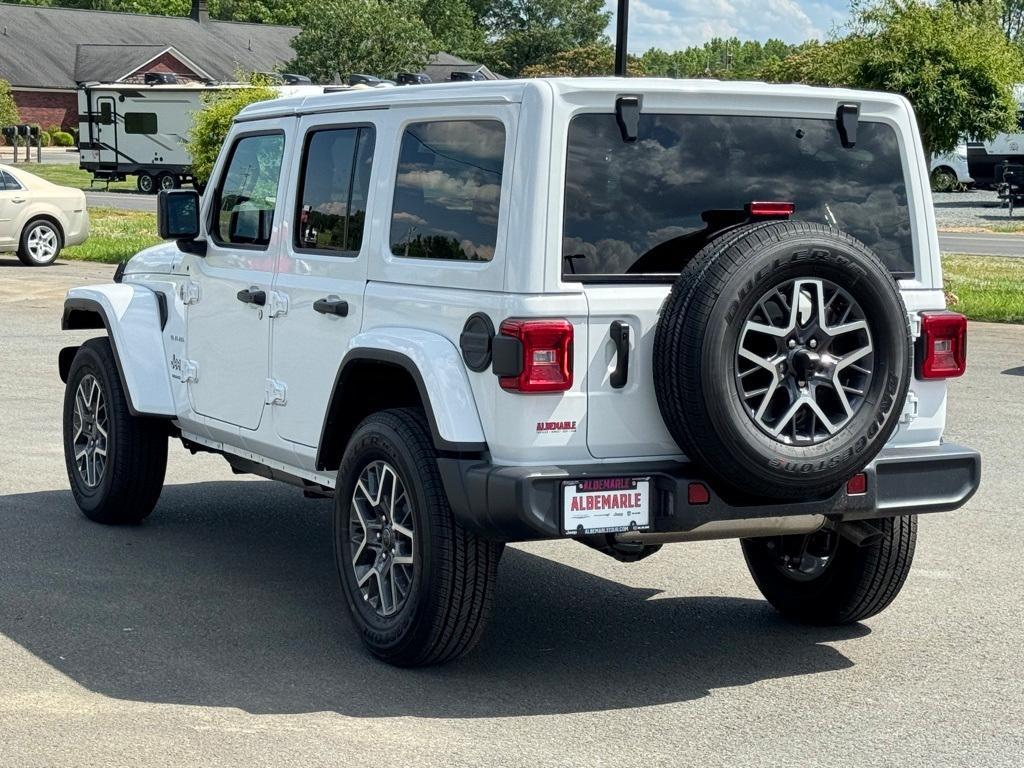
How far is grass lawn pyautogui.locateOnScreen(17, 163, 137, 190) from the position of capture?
51.6 m

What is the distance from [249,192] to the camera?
279 inches

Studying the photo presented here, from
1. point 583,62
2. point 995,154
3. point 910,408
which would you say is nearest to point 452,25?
point 583,62

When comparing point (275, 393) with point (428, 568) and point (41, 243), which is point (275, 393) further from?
point (41, 243)

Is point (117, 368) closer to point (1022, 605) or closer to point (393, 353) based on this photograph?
point (393, 353)

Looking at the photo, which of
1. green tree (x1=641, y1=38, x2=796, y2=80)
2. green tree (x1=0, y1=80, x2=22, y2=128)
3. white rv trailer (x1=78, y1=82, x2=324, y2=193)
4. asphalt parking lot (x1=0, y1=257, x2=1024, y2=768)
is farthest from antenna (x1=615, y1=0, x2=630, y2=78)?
green tree (x1=641, y1=38, x2=796, y2=80)

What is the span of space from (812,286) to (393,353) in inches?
56.9

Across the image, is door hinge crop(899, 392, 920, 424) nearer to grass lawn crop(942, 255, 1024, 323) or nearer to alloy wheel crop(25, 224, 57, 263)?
grass lawn crop(942, 255, 1024, 323)

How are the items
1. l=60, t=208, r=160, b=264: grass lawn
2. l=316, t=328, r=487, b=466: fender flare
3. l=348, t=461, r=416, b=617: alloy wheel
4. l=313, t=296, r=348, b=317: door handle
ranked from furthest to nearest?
l=60, t=208, r=160, b=264: grass lawn, l=313, t=296, r=348, b=317: door handle, l=348, t=461, r=416, b=617: alloy wheel, l=316, t=328, r=487, b=466: fender flare

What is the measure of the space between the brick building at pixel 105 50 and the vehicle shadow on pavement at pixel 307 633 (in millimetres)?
77590

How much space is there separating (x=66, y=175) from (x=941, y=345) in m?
53.5

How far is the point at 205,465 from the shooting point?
9.91 m

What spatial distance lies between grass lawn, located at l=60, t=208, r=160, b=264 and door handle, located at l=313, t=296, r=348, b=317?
17233 millimetres

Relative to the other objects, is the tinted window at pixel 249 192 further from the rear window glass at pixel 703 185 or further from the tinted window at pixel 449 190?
the rear window glass at pixel 703 185

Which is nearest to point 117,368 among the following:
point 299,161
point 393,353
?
point 299,161
